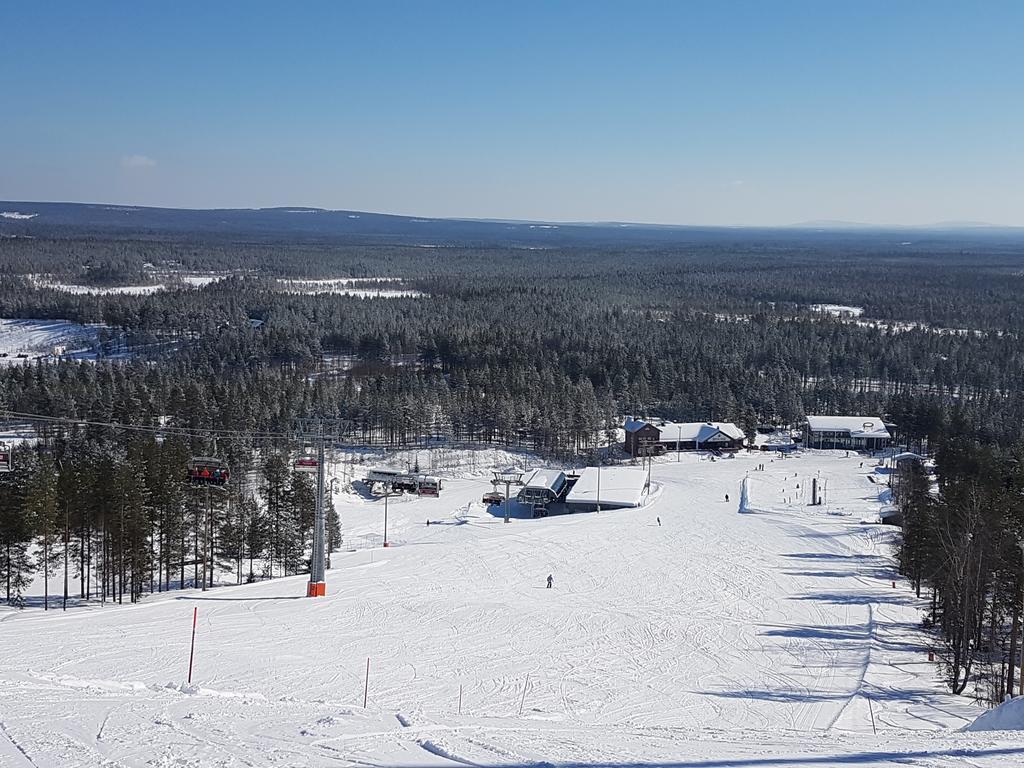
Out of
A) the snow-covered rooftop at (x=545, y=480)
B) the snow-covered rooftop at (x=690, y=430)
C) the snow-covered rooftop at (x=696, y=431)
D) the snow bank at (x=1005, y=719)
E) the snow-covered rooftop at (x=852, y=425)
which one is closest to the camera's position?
the snow bank at (x=1005, y=719)

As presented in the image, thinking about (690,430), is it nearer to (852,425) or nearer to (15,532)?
(852,425)

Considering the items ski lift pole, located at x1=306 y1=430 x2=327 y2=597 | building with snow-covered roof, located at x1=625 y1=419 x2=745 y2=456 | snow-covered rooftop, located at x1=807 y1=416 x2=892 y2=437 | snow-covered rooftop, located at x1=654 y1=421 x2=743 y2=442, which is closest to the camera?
ski lift pole, located at x1=306 y1=430 x2=327 y2=597

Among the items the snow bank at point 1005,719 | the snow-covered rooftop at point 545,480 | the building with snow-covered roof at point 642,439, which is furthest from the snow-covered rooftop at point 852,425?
the snow bank at point 1005,719

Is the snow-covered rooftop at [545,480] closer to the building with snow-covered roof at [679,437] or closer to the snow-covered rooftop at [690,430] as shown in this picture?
the building with snow-covered roof at [679,437]

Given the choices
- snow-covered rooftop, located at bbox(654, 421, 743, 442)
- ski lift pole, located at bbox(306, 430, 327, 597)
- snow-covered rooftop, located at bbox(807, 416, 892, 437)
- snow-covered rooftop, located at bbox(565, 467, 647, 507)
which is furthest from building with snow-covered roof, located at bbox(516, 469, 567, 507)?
ski lift pole, located at bbox(306, 430, 327, 597)

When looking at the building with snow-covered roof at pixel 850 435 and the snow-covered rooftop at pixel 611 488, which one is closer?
the snow-covered rooftop at pixel 611 488

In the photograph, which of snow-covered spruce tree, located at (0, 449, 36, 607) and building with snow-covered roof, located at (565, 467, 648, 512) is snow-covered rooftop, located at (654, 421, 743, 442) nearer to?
building with snow-covered roof, located at (565, 467, 648, 512)

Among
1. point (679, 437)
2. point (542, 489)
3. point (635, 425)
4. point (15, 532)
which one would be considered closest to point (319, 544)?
point (15, 532)
